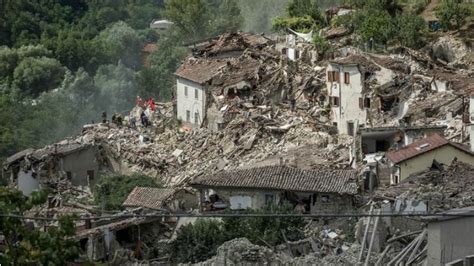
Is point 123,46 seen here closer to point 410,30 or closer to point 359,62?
point 410,30

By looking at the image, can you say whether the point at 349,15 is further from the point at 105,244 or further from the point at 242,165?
the point at 105,244

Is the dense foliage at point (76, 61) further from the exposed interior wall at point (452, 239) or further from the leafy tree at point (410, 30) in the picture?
the exposed interior wall at point (452, 239)

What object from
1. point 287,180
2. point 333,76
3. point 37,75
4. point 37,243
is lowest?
point 37,243

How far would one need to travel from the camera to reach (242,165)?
4156 centimetres

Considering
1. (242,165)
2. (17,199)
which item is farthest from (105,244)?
(17,199)

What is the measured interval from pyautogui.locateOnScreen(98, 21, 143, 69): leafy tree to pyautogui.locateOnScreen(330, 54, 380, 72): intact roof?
36871mm

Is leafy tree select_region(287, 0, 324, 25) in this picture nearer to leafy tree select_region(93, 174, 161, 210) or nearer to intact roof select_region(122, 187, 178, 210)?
leafy tree select_region(93, 174, 161, 210)

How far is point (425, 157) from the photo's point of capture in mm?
34719

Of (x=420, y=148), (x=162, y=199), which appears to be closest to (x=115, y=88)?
(x=162, y=199)

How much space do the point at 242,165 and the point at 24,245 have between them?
2374 cm

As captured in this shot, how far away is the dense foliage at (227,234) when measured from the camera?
30.9 meters

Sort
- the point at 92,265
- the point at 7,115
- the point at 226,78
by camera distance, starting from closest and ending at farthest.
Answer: the point at 92,265, the point at 226,78, the point at 7,115

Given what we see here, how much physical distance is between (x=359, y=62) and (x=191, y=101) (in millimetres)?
7915

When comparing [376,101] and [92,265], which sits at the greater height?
[376,101]
